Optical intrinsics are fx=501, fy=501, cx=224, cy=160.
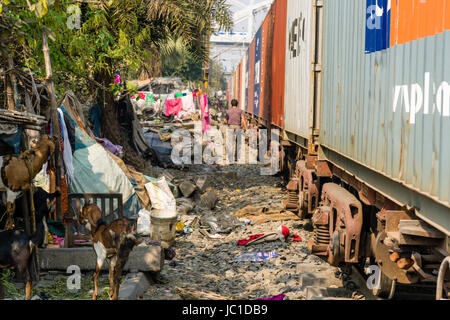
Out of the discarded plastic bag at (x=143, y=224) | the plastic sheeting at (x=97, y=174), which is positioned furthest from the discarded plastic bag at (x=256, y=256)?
the plastic sheeting at (x=97, y=174)

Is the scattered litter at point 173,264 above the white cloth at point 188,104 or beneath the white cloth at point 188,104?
beneath

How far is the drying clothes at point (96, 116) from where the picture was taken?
39.8 feet

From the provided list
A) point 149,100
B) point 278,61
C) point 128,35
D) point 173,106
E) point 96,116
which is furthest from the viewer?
point 149,100

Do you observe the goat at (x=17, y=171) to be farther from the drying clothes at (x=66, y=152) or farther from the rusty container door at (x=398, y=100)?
the rusty container door at (x=398, y=100)

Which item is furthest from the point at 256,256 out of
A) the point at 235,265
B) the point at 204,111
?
the point at 204,111

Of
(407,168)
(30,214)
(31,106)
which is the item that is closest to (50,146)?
(30,214)

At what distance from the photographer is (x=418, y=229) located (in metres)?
3.50

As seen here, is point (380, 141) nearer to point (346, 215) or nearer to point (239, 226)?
point (346, 215)

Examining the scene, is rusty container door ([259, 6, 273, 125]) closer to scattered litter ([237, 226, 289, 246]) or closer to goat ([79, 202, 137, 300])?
scattered litter ([237, 226, 289, 246])

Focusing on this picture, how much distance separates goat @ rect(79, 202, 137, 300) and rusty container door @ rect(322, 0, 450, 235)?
7.31ft

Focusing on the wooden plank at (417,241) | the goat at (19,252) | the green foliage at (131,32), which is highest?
the green foliage at (131,32)

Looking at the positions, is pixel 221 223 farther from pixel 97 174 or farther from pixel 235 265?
pixel 97 174

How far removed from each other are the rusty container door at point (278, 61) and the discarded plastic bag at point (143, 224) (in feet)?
13.6

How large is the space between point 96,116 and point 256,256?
6.58 metres
